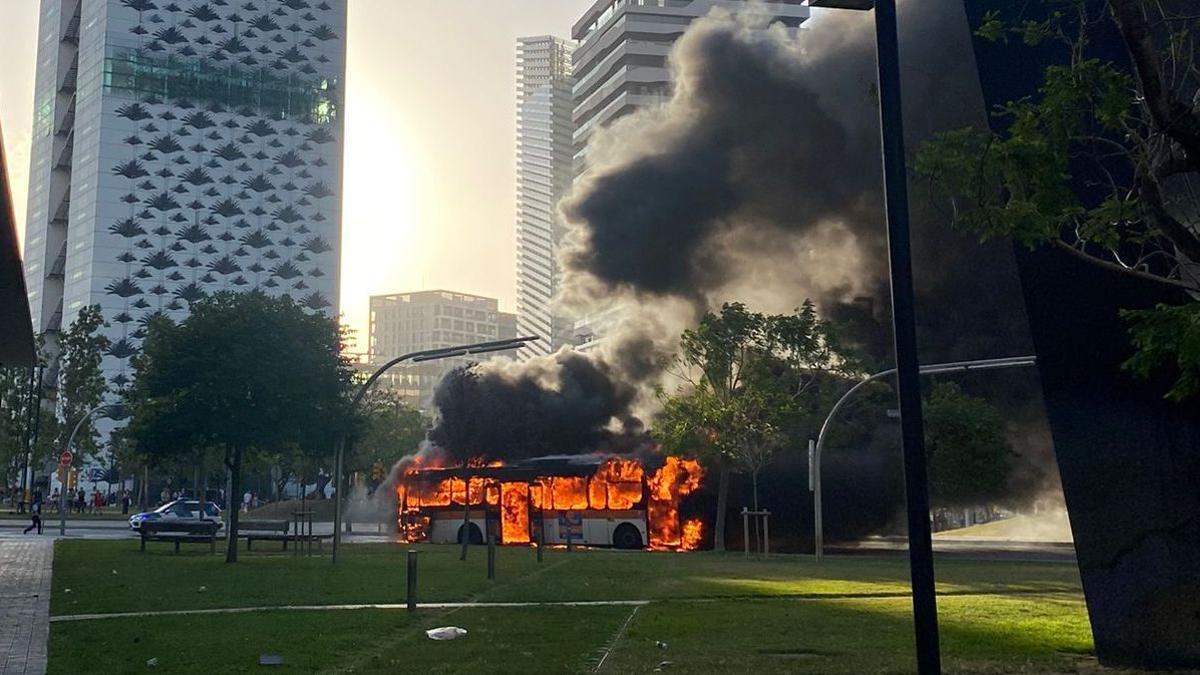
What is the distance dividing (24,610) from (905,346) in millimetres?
14564

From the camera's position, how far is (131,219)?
431 ft

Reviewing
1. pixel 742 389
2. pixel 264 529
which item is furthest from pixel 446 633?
pixel 264 529

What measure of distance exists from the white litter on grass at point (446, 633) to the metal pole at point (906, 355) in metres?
7.13

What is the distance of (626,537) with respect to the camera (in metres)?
39.3

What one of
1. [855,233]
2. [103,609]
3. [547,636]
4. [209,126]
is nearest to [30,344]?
Answer: [103,609]

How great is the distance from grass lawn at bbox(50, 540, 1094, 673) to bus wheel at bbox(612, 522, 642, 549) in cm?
1159

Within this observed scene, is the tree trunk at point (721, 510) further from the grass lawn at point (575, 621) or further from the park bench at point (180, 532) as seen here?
the park bench at point (180, 532)

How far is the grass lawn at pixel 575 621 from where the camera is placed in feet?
37.6

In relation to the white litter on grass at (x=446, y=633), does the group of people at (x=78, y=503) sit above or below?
above

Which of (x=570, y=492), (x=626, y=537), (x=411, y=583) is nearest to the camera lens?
(x=411, y=583)

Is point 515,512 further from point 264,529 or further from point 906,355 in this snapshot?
point 906,355

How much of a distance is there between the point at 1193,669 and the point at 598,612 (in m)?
8.18

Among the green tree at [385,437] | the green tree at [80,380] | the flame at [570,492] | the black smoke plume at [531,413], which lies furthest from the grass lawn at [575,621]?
the green tree at [385,437]

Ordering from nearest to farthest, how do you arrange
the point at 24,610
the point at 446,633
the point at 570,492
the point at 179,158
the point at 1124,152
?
the point at 1124,152, the point at 446,633, the point at 24,610, the point at 570,492, the point at 179,158
